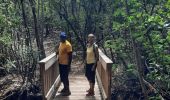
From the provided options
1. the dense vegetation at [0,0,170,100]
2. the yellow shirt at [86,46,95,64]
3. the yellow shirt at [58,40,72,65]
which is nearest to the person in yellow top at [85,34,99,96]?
the yellow shirt at [86,46,95,64]

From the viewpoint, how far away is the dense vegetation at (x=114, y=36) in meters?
8.49

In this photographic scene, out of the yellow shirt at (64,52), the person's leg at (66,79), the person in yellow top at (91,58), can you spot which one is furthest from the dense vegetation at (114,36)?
the person's leg at (66,79)

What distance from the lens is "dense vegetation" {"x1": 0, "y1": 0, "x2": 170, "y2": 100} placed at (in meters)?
8.49

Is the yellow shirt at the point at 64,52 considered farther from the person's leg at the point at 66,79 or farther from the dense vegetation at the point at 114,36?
the dense vegetation at the point at 114,36

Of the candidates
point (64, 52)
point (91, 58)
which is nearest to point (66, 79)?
point (64, 52)

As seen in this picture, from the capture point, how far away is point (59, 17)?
20.6 meters

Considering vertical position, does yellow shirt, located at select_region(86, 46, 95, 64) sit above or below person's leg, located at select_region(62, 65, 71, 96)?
above

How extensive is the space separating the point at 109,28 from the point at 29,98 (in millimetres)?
5225

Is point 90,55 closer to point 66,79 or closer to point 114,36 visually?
point 66,79

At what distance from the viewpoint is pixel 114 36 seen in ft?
50.8

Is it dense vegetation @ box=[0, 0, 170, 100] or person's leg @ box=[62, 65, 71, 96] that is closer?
dense vegetation @ box=[0, 0, 170, 100]

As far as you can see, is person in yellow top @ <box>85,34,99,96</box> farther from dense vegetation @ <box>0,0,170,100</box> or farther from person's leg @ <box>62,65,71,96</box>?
dense vegetation @ <box>0,0,170,100</box>

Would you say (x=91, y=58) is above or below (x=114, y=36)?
below

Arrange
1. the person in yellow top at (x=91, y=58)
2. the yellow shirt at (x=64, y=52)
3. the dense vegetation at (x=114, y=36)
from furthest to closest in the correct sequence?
the yellow shirt at (x=64, y=52) → the person in yellow top at (x=91, y=58) → the dense vegetation at (x=114, y=36)
